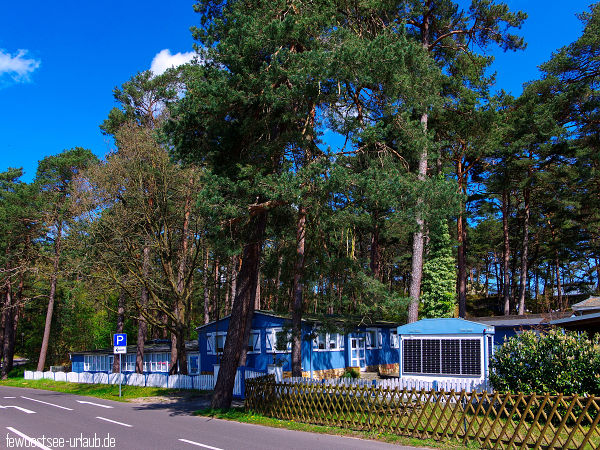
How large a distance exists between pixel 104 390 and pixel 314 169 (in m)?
21.8

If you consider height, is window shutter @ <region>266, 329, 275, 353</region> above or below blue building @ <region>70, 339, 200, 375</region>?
above

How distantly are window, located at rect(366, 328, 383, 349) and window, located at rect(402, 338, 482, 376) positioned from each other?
13035 millimetres

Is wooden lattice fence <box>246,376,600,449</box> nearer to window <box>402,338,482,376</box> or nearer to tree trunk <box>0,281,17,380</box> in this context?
window <box>402,338,482,376</box>

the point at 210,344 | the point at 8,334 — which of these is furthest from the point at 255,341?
the point at 8,334

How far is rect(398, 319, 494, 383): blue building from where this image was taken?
16250 millimetres

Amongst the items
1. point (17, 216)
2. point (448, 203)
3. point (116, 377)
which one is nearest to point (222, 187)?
point (448, 203)

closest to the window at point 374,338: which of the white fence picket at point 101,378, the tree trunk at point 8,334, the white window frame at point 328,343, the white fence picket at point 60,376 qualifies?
the white window frame at point 328,343

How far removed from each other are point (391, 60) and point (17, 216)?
125ft

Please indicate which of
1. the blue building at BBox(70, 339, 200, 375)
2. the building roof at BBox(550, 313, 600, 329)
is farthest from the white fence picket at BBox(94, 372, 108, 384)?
the building roof at BBox(550, 313, 600, 329)

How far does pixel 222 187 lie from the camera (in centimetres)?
1441

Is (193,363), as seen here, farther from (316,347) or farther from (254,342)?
(316,347)

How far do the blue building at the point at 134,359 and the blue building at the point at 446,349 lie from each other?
17859mm

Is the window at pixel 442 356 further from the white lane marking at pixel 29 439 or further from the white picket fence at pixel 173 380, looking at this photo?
the white lane marking at pixel 29 439

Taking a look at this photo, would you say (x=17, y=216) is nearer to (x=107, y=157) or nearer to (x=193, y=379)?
(x=107, y=157)
